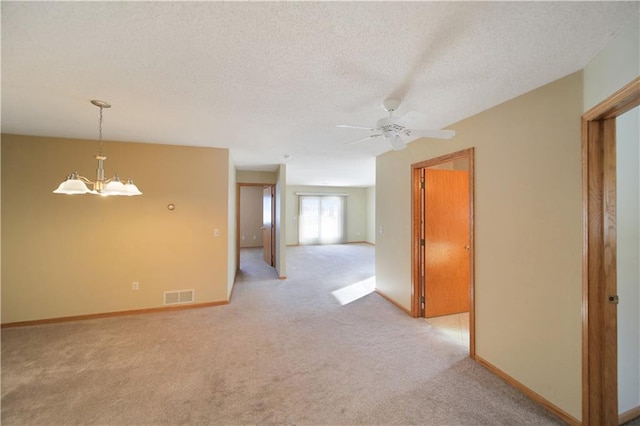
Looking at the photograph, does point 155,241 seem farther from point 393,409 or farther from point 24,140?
point 393,409

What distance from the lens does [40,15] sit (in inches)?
47.4

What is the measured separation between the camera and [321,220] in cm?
977

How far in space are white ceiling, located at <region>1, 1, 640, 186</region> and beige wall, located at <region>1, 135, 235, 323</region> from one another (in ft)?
2.71

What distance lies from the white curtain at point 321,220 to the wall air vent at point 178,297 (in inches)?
237

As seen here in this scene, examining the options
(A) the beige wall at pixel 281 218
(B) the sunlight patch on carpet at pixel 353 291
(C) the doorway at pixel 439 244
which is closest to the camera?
(C) the doorway at pixel 439 244

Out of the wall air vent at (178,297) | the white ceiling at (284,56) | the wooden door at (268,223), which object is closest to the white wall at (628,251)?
the white ceiling at (284,56)

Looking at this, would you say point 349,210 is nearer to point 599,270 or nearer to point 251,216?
point 251,216

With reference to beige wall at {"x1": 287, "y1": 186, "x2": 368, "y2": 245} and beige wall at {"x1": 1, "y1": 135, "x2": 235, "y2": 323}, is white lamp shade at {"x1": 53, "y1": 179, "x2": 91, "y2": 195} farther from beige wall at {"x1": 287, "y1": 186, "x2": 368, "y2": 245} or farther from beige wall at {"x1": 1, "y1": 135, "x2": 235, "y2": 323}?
beige wall at {"x1": 287, "y1": 186, "x2": 368, "y2": 245}

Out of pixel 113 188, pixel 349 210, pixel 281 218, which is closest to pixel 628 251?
pixel 113 188

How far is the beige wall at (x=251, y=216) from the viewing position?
9016 mm

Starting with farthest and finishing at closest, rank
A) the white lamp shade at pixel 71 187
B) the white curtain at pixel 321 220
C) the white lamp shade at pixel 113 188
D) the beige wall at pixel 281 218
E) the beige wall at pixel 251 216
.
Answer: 1. the white curtain at pixel 321 220
2. the beige wall at pixel 251 216
3. the beige wall at pixel 281 218
4. the white lamp shade at pixel 113 188
5. the white lamp shade at pixel 71 187

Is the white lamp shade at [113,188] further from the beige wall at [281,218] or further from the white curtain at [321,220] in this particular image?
the white curtain at [321,220]

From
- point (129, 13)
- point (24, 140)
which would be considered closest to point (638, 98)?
point (129, 13)

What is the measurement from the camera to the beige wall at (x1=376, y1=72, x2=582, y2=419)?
169 centimetres
